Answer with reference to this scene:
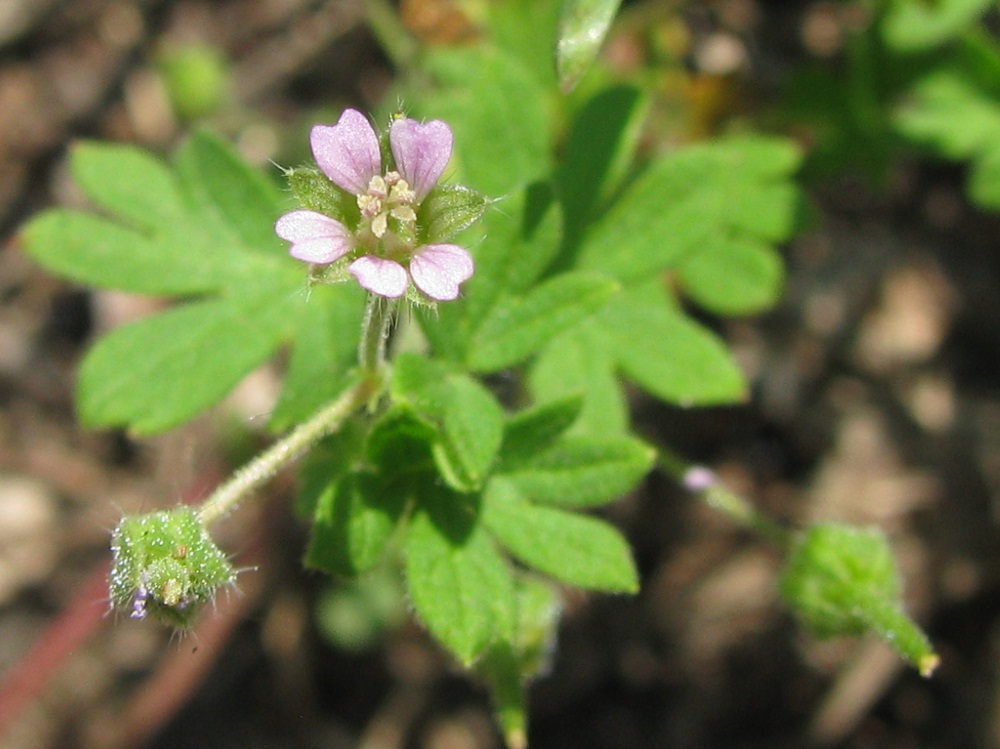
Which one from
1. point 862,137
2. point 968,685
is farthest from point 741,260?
point 968,685

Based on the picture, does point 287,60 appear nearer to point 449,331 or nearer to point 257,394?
point 257,394

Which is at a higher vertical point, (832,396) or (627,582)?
(627,582)

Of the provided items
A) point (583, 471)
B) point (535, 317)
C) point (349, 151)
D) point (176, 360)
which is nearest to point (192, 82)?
point (176, 360)

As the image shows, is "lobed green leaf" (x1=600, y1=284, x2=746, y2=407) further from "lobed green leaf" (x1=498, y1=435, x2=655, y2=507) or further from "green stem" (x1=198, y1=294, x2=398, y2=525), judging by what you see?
"green stem" (x1=198, y1=294, x2=398, y2=525)

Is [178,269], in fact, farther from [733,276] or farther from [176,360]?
[733,276]

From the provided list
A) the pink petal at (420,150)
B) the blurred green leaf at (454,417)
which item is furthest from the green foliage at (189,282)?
the pink petal at (420,150)

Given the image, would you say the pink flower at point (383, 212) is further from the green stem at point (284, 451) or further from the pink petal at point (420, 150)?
the green stem at point (284, 451)
